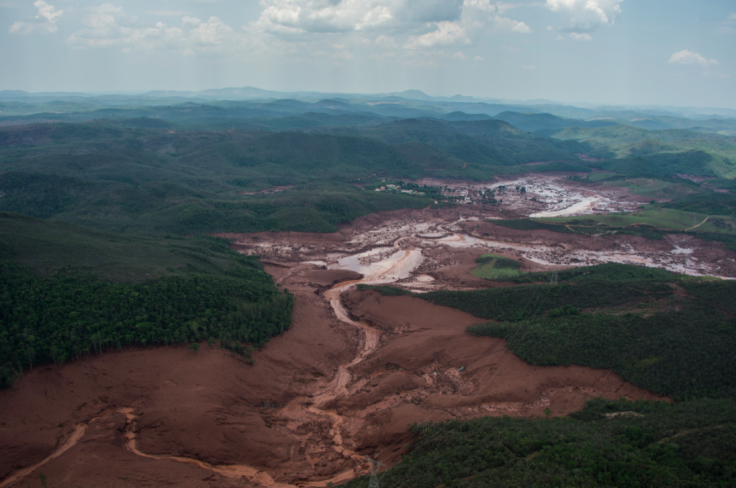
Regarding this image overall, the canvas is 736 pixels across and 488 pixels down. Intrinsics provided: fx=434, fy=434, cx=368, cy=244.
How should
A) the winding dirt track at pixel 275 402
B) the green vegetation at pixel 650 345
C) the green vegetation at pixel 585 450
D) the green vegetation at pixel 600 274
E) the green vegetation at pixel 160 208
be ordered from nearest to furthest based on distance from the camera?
the green vegetation at pixel 585 450 → the winding dirt track at pixel 275 402 → the green vegetation at pixel 650 345 → the green vegetation at pixel 600 274 → the green vegetation at pixel 160 208

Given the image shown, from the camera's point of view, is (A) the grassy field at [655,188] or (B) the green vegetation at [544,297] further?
(A) the grassy field at [655,188]

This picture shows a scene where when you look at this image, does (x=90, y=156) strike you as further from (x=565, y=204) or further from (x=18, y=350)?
(x=565, y=204)

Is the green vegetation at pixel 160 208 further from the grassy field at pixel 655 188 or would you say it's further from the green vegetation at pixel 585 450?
the grassy field at pixel 655 188

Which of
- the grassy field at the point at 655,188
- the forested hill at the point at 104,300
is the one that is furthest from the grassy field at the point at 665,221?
the forested hill at the point at 104,300

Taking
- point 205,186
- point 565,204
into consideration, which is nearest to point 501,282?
point 565,204

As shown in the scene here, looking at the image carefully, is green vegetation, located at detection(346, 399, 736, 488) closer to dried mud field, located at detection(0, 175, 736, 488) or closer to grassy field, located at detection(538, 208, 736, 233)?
dried mud field, located at detection(0, 175, 736, 488)
